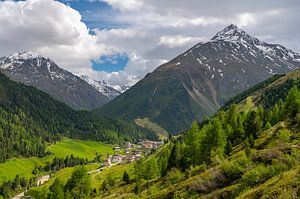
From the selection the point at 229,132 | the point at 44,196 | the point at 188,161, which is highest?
the point at 229,132

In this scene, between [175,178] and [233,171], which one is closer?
[233,171]

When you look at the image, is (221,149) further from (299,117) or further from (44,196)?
(44,196)

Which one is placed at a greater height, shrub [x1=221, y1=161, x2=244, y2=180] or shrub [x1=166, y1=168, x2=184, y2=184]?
shrub [x1=221, y1=161, x2=244, y2=180]

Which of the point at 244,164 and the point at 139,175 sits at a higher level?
the point at 244,164

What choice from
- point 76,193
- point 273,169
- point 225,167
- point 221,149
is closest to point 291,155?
point 273,169

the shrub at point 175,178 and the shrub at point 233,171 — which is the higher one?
the shrub at point 233,171

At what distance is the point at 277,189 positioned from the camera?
77.0 feet

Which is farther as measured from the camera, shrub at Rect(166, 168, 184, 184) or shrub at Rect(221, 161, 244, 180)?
shrub at Rect(166, 168, 184, 184)

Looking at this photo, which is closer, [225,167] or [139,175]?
[225,167]

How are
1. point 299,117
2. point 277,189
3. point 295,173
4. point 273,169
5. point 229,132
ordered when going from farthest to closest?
point 229,132 → point 299,117 → point 273,169 → point 295,173 → point 277,189

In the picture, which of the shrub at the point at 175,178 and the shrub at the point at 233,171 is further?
the shrub at the point at 175,178

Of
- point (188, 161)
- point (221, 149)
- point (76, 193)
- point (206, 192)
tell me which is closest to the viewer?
point (206, 192)

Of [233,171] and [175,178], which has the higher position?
[233,171]

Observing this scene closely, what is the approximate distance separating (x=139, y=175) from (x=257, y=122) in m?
42.5
